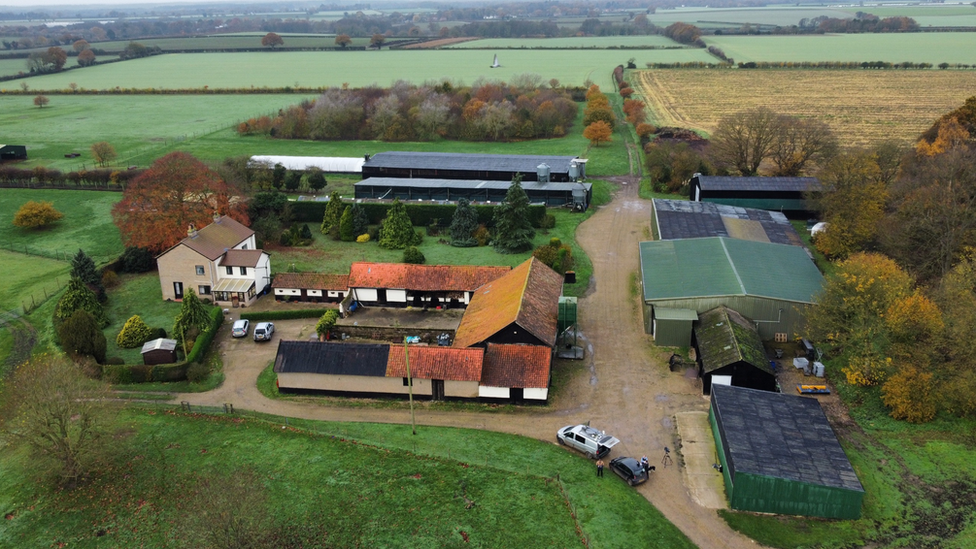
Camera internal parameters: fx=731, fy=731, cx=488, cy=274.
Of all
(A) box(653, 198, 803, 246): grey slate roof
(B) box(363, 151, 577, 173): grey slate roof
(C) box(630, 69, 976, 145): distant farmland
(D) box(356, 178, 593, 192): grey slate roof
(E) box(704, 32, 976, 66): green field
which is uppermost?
(E) box(704, 32, 976, 66): green field

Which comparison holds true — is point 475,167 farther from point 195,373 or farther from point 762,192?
point 195,373

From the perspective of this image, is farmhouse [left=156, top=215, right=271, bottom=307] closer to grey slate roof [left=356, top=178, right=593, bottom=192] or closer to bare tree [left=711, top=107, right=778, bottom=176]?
grey slate roof [left=356, top=178, right=593, bottom=192]

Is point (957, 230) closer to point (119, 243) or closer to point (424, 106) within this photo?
point (119, 243)

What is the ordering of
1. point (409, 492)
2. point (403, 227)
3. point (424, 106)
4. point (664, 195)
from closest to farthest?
1. point (409, 492)
2. point (403, 227)
3. point (664, 195)
4. point (424, 106)

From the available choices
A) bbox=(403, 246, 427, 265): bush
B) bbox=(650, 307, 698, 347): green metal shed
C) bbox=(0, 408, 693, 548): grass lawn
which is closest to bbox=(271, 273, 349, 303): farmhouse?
bbox=(403, 246, 427, 265): bush

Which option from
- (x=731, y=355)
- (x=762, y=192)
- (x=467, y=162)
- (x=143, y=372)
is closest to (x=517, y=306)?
(x=731, y=355)

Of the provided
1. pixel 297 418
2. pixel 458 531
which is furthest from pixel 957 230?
pixel 297 418
